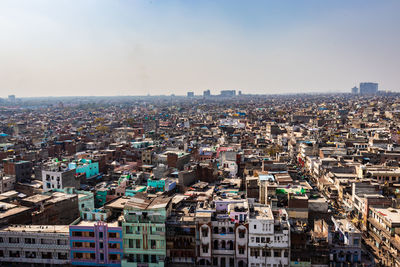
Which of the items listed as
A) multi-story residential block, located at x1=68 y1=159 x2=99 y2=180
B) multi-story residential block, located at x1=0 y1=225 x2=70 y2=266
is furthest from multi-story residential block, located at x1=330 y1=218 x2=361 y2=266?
multi-story residential block, located at x1=68 y1=159 x2=99 y2=180

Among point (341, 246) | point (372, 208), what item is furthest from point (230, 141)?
point (341, 246)

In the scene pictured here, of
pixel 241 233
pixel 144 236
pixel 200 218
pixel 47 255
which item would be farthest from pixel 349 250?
pixel 47 255

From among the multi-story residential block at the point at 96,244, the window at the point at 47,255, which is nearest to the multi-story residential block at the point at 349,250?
the multi-story residential block at the point at 96,244

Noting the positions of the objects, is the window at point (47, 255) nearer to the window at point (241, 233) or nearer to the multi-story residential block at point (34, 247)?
the multi-story residential block at point (34, 247)

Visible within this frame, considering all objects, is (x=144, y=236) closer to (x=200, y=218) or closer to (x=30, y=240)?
(x=200, y=218)

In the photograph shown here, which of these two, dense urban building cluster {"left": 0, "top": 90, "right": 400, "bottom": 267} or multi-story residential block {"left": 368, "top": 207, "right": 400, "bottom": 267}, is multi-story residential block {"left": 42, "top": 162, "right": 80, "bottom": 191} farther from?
multi-story residential block {"left": 368, "top": 207, "right": 400, "bottom": 267}

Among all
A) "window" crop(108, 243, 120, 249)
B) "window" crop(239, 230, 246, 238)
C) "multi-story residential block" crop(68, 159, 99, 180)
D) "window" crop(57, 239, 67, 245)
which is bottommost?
"window" crop(108, 243, 120, 249)

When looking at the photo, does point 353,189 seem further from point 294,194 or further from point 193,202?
point 193,202
